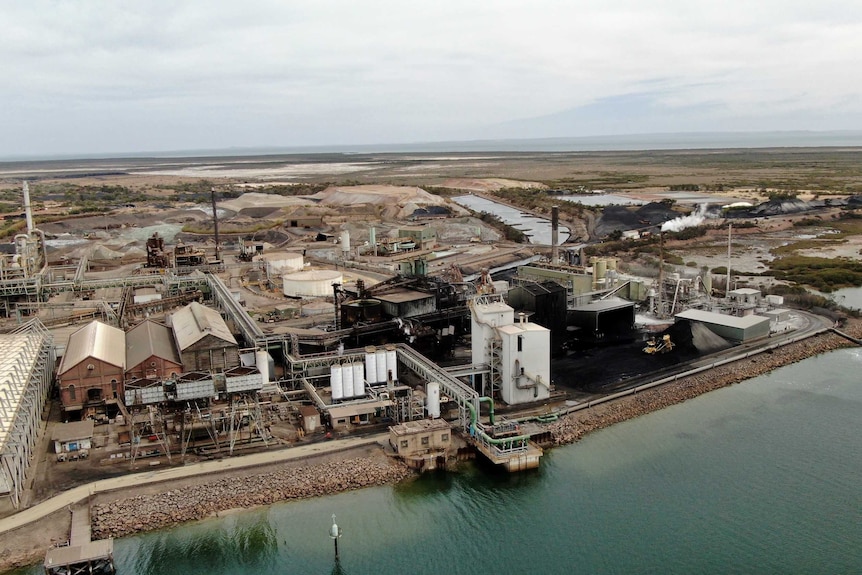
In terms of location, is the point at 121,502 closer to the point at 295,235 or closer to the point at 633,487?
the point at 633,487

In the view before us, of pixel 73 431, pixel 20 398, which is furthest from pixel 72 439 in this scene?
pixel 20 398

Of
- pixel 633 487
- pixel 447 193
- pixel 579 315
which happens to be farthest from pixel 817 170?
pixel 633 487

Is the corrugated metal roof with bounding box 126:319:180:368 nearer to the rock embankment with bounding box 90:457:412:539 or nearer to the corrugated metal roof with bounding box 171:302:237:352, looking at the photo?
the corrugated metal roof with bounding box 171:302:237:352

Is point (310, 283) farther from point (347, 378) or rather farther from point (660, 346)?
point (660, 346)

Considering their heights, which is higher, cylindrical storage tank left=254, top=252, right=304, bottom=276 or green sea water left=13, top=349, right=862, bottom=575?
cylindrical storage tank left=254, top=252, right=304, bottom=276

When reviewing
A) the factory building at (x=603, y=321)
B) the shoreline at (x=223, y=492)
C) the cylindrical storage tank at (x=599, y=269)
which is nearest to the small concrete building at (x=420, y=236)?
the cylindrical storage tank at (x=599, y=269)

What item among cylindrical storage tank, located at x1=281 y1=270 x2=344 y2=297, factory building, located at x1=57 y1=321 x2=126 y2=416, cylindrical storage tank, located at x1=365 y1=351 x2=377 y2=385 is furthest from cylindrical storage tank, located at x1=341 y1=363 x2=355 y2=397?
cylindrical storage tank, located at x1=281 y1=270 x2=344 y2=297
